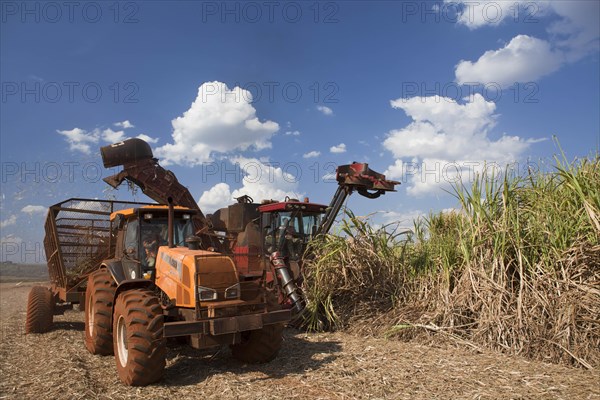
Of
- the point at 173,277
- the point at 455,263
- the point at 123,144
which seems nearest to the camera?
the point at 173,277

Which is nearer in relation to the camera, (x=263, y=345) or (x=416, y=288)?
(x=263, y=345)

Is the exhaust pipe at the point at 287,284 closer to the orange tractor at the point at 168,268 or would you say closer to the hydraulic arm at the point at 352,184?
the orange tractor at the point at 168,268

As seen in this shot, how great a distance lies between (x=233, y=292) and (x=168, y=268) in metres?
0.93

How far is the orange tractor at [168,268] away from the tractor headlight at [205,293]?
0.01 m

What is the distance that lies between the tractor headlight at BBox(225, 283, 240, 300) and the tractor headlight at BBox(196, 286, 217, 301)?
17 cm

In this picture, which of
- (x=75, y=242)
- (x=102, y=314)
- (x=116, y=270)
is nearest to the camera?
(x=102, y=314)

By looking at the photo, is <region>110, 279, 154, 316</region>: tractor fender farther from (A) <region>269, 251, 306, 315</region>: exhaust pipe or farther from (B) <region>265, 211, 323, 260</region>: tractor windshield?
(B) <region>265, 211, 323, 260</region>: tractor windshield

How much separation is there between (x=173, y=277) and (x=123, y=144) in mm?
6092

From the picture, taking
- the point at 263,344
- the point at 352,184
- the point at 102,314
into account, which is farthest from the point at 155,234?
the point at 352,184

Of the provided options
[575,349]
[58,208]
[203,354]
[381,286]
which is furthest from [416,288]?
[58,208]

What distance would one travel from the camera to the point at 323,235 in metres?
8.23

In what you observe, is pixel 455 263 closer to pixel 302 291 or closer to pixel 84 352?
pixel 302 291

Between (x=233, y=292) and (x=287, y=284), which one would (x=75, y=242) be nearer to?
(x=287, y=284)

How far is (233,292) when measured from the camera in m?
5.21
